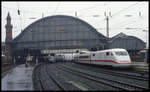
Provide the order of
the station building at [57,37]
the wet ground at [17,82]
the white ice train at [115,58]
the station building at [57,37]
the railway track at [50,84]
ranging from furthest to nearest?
1. the station building at [57,37]
2. the station building at [57,37]
3. the white ice train at [115,58]
4. the railway track at [50,84]
5. the wet ground at [17,82]

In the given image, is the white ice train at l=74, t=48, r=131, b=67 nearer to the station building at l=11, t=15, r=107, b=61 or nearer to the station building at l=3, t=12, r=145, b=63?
the station building at l=3, t=12, r=145, b=63

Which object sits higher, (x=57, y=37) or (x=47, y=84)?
(x=57, y=37)

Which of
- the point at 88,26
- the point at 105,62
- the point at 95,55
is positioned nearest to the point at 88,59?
the point at 95,55

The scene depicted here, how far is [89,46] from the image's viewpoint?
125m

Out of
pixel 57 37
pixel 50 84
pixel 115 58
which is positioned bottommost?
pixel 50 84

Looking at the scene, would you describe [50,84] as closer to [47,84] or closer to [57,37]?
[47,84]

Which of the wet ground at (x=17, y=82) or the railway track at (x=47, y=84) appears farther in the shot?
the railway track at (x=47, y=84)

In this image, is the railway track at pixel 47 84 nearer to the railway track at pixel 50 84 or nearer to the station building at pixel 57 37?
the railway track at pixel 50 84

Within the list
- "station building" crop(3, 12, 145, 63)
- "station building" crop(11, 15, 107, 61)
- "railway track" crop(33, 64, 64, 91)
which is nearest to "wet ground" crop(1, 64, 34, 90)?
"railway track" crop(33, 64, 64, 91)

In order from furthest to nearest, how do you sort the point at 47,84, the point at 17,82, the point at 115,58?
1. the point at 115,58
2. the point at 47,84
3. the point at 17,82

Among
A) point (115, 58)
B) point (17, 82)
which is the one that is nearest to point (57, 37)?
point (115, 58)

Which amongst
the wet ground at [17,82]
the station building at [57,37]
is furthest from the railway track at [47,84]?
the station building at [57,37]

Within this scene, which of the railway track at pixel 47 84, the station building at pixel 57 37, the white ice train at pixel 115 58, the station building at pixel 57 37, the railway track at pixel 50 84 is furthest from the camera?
the station building at pixel 57 37

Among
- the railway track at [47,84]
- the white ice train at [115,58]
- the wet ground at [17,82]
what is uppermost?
the white ice train at [115,58]
